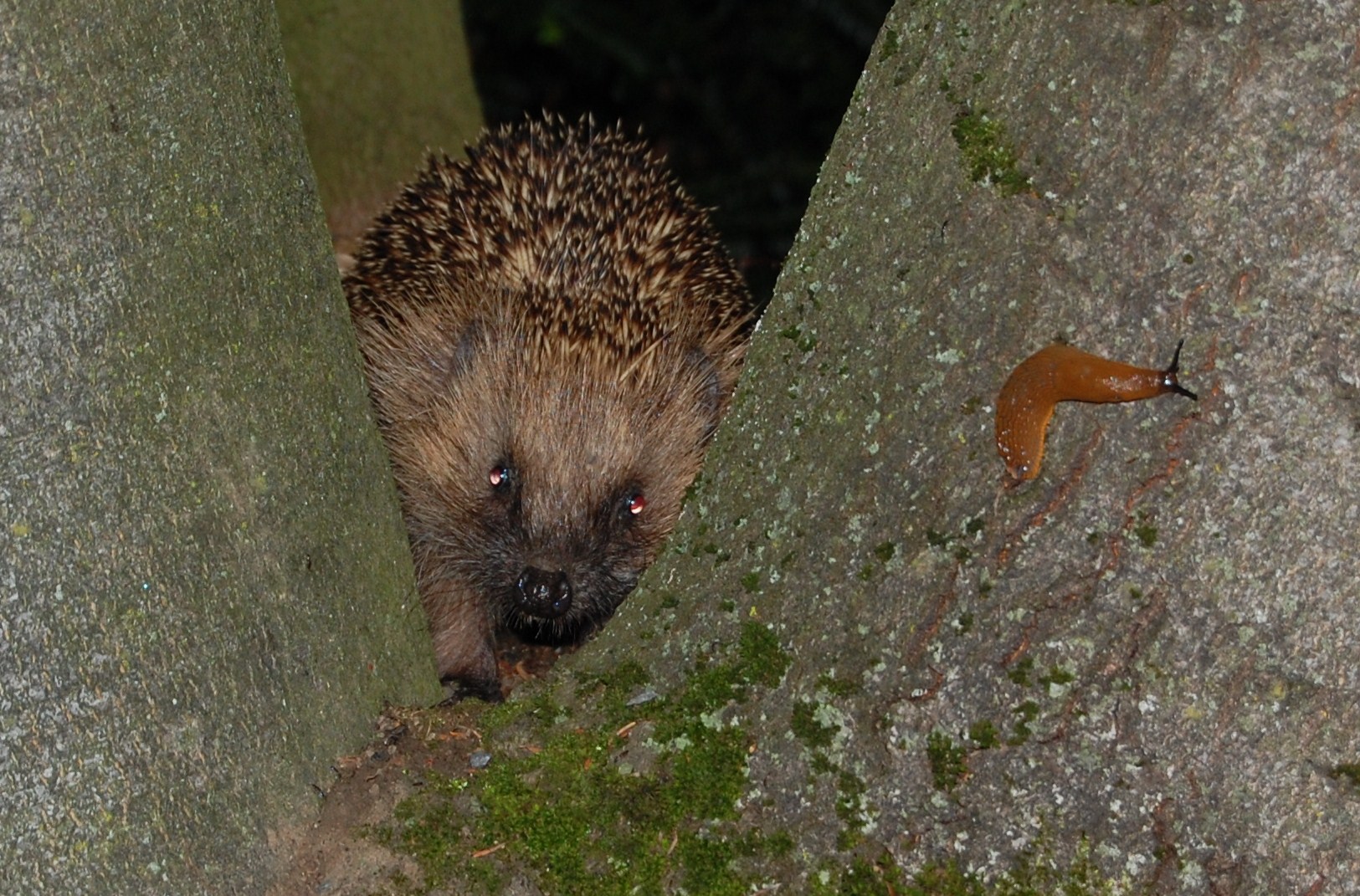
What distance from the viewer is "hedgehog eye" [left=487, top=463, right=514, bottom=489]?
3.53 meters

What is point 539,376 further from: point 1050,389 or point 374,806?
point 1050,389

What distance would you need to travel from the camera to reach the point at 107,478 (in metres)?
1.70

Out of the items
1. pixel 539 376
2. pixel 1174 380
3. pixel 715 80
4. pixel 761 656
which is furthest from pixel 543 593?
pixel 715 80

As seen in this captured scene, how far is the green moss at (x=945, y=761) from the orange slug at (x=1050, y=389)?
352mm

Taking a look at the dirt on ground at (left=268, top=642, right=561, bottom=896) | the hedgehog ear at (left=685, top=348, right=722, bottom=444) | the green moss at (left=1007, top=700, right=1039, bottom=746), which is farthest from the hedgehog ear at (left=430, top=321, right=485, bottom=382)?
the green moss at (left=1007, top=700, right=1039, bottom=746)

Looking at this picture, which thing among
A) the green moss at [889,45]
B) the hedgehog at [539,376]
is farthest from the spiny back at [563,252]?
the green moss at [889,45]

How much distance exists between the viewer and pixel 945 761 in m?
1.83

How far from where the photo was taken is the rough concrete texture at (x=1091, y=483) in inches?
66.2

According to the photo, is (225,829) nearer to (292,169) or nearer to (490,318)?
(292,169)

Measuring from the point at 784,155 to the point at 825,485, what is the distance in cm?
525

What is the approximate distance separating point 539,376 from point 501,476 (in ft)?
0.88

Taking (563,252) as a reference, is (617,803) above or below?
below

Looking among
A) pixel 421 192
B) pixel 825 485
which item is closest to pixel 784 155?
pixel 421 192

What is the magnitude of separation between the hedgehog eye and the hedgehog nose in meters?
0.37
